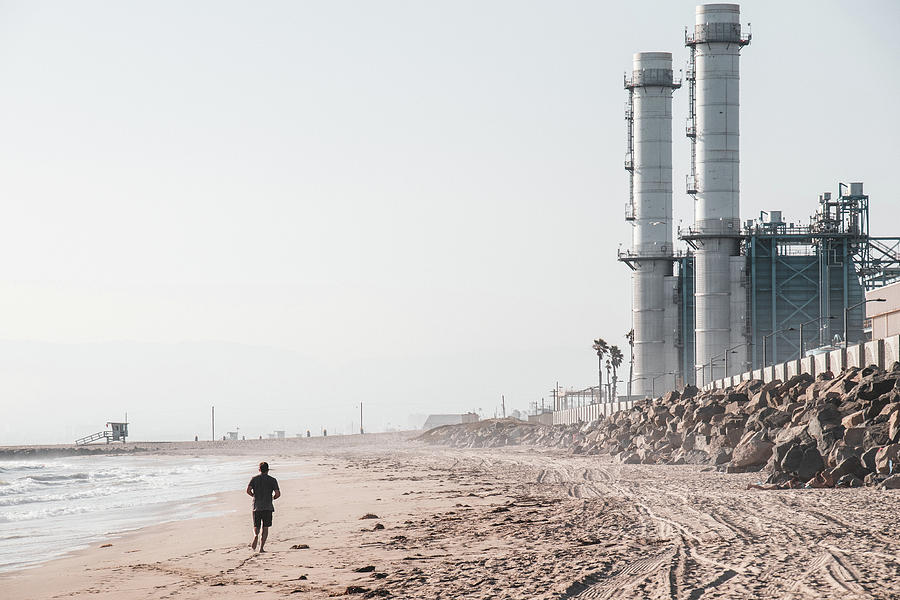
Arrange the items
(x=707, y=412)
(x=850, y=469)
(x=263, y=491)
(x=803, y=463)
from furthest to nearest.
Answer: (x=707, y=412) < (x=803, y=463) < (x=850, y=469) < (x=263, y=491)

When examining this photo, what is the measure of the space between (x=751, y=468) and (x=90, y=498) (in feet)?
72.9

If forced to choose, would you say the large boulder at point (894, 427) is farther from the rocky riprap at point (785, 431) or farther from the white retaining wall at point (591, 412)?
the white retaining wall at point (591, 412)

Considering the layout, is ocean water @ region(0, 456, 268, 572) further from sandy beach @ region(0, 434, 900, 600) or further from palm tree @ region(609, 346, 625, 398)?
palm tree @ region(609, 346, 625, 398)

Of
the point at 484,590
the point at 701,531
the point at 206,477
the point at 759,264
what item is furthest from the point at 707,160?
the point at 484,590

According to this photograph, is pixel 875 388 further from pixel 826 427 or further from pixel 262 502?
pixel 262 502

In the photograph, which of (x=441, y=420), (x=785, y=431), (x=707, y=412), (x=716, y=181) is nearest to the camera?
(x=785, y=431)

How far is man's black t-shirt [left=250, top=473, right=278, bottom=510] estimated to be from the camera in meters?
16.6

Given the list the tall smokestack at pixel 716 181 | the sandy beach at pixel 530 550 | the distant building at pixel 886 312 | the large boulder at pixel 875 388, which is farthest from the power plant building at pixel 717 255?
the sandy beach at pixel 530 550

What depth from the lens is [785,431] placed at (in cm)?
2670

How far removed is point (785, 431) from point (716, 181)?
142 ft

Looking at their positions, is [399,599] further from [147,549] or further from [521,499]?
[521,499]

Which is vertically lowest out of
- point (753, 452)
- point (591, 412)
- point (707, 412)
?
point (591, 412)

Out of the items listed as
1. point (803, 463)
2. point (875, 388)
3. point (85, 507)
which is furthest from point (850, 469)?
point (85, 507)

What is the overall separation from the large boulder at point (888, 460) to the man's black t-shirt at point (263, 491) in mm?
12978
